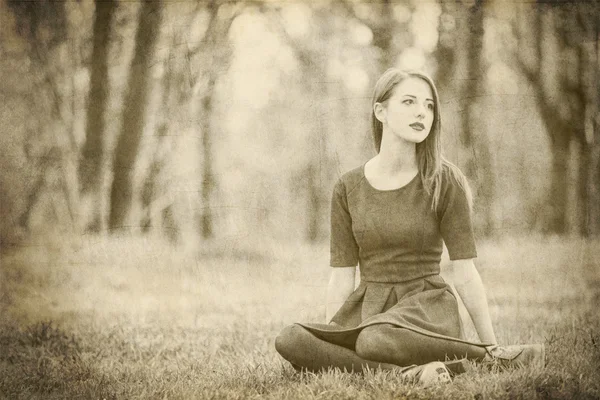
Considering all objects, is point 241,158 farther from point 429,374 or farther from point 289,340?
point 429,374

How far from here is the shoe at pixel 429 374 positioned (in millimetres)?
2920

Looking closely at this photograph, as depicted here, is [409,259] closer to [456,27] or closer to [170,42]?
[456,27]

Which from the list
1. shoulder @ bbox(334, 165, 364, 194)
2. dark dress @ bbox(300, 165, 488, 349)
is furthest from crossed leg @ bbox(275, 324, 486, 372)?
shoulder @ bbox(334, 165, 364, 194)

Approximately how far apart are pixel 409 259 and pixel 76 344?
1.74m

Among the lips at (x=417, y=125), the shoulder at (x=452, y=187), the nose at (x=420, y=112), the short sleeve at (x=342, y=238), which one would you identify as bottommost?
the short sleeve at (x=342, y=238)

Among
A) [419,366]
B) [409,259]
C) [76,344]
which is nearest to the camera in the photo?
[419,366]

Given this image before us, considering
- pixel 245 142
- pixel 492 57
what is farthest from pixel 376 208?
pixel 492 57

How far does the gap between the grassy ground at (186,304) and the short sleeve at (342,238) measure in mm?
176

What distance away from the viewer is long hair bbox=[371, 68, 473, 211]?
3223 millimetres

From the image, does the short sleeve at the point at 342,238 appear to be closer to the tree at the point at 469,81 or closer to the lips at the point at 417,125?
the lips at the point at 417,125

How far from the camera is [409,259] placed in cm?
319

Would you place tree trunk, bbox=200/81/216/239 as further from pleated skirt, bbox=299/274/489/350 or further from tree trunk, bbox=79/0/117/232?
pleated skirt, bbox=299/274/489/350

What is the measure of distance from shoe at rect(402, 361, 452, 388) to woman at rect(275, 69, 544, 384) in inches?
0.7

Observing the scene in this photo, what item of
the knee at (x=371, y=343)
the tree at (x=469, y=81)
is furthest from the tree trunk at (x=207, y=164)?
the tree at (x=469, y=81)
